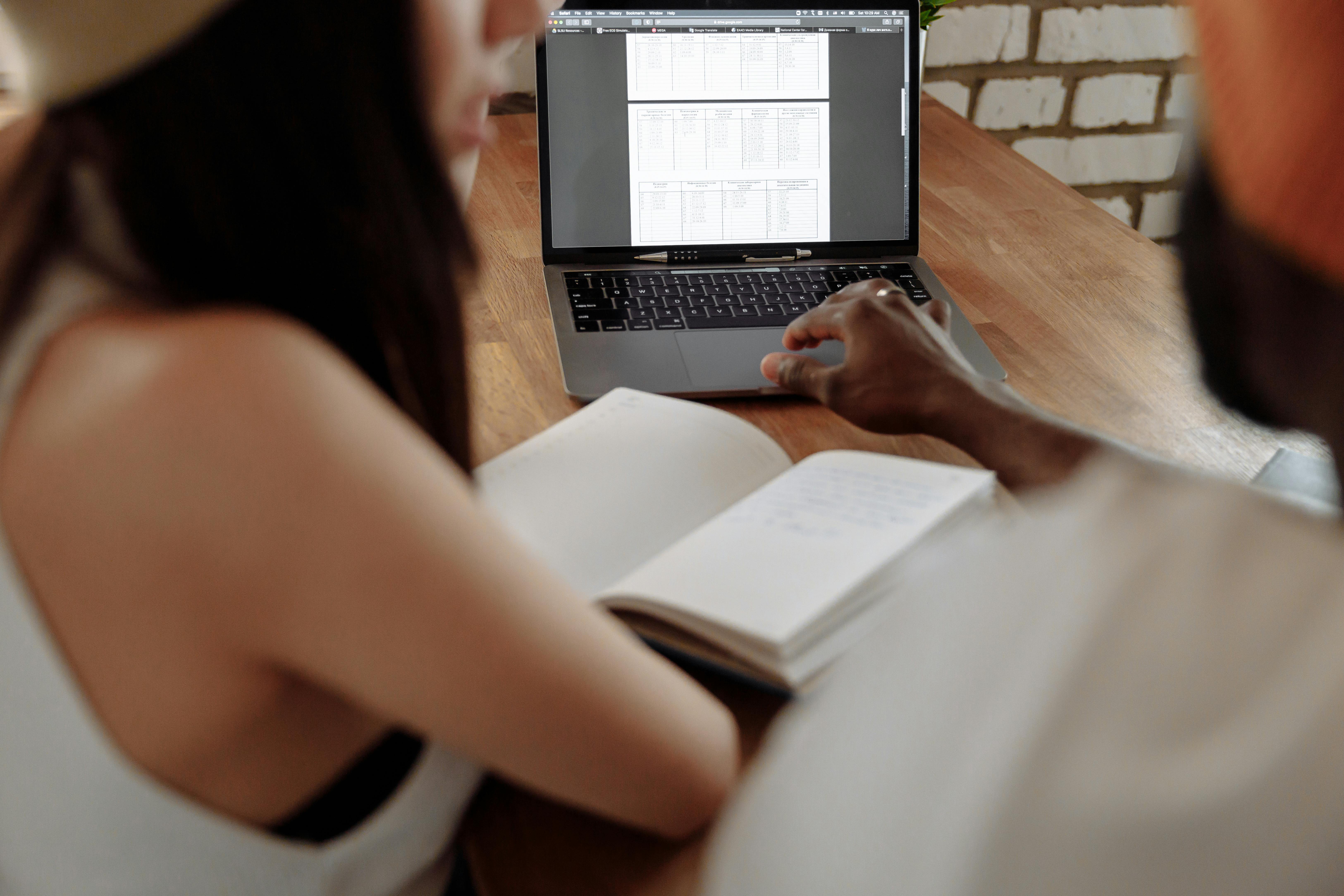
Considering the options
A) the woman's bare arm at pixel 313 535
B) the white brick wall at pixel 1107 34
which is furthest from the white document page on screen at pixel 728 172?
the white brick wall at pixel 1107 34

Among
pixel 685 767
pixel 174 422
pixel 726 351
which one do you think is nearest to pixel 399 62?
pixel 174 422

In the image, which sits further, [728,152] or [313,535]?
[728,152]

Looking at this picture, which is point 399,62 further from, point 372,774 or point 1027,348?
point 1027,348

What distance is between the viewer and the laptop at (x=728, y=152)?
1.02 metres

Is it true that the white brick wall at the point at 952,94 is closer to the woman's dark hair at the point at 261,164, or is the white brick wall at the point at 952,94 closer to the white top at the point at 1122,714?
the woman's dark hair at the point at 261,164

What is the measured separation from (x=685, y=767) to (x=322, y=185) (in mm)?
300

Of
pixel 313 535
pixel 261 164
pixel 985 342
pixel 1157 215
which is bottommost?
pixel 1157 215

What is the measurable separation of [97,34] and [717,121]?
27.4 inches

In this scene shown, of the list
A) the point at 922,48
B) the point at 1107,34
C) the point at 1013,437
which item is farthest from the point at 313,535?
the point at 1107,34

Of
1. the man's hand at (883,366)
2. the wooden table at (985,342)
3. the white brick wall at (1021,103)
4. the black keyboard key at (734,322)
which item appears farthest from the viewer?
the white brick wall at (1021,103)

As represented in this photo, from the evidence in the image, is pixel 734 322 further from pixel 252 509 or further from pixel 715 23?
pixel 252 509

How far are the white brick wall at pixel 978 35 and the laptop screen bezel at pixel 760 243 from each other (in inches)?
31.9

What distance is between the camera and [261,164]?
0.44 meters

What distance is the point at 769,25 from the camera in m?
1.03
